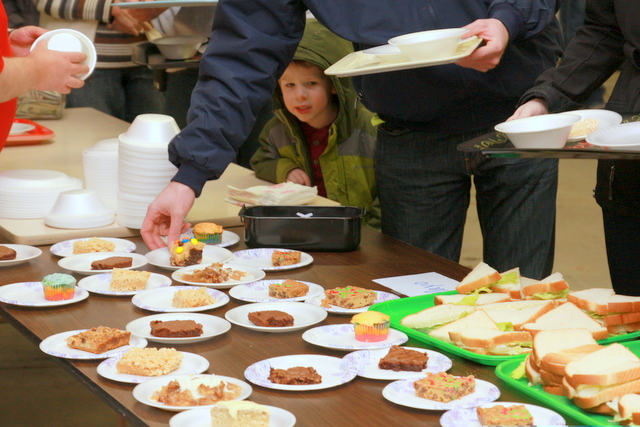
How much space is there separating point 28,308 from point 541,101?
A: 1269mm

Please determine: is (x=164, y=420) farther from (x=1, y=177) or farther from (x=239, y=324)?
(x=1, y=177)

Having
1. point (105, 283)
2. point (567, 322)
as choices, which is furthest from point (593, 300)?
point (105, 283)

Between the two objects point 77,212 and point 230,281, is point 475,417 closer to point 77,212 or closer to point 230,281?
point 230,281

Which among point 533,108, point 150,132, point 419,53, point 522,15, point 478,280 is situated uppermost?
point 522,15

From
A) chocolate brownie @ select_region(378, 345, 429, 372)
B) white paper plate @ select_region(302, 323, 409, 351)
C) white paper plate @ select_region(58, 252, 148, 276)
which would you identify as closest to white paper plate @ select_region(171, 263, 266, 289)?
white paper plate @ select_region(58, 252, 148, 276)

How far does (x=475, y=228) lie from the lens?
6336 millimetres

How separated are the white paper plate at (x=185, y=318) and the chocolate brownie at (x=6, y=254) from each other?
0.58m

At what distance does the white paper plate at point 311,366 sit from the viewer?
1.32 meters

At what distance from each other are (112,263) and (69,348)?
52 cm

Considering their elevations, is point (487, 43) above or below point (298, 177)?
above

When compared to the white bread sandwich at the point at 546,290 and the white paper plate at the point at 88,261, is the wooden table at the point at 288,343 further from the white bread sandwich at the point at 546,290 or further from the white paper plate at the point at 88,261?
the white bread sandwich at the point at 546,290

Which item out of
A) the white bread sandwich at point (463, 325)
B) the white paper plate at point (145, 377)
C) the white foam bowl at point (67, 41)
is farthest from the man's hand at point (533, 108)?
the white foam bowl at point (67, 41)

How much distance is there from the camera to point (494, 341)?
1.43m

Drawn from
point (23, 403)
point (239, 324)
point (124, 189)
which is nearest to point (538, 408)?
→ point (239, 324)
